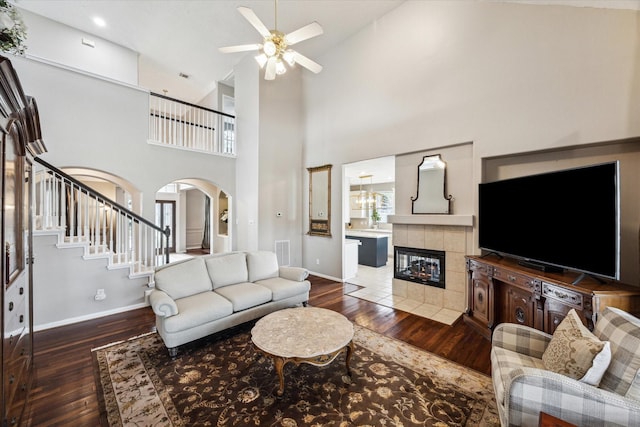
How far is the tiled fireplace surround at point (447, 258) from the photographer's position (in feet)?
12.4

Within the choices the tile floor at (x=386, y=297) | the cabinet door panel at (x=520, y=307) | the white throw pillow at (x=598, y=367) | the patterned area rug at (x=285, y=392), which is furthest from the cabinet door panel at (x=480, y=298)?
the white throw pillow at (x=598, y=367)

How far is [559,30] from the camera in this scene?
2836 millimetres

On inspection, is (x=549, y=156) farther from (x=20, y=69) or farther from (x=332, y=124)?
(x=20, y=69)

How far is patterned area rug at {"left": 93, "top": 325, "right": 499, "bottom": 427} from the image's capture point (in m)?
1.83

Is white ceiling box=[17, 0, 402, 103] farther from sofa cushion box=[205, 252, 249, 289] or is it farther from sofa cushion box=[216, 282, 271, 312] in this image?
sofa cushion box=[216, 282, 271, 312]

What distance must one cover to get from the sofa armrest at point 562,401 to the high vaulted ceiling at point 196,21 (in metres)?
5.43

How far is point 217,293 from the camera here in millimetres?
3232

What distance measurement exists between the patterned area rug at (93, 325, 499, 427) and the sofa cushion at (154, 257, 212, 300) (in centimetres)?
61

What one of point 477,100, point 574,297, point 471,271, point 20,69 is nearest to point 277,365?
point 574,297

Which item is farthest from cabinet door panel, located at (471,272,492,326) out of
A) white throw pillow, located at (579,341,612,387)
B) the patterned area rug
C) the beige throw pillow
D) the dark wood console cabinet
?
white throw pillow, located at (579,341,612,387)

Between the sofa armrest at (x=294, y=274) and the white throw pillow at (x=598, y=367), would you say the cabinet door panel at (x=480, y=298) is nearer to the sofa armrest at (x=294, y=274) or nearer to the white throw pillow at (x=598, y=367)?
the white throw pillow at (x=598, y=367)

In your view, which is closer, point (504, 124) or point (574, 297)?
point (574, 297)

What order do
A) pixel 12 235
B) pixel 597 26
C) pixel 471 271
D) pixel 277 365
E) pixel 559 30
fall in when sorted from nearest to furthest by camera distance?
pixel 12 235 < pixel 277 365 < pixel 597 26 < pixel 559 30 < pixel 471 271

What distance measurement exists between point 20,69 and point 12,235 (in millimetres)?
3857
